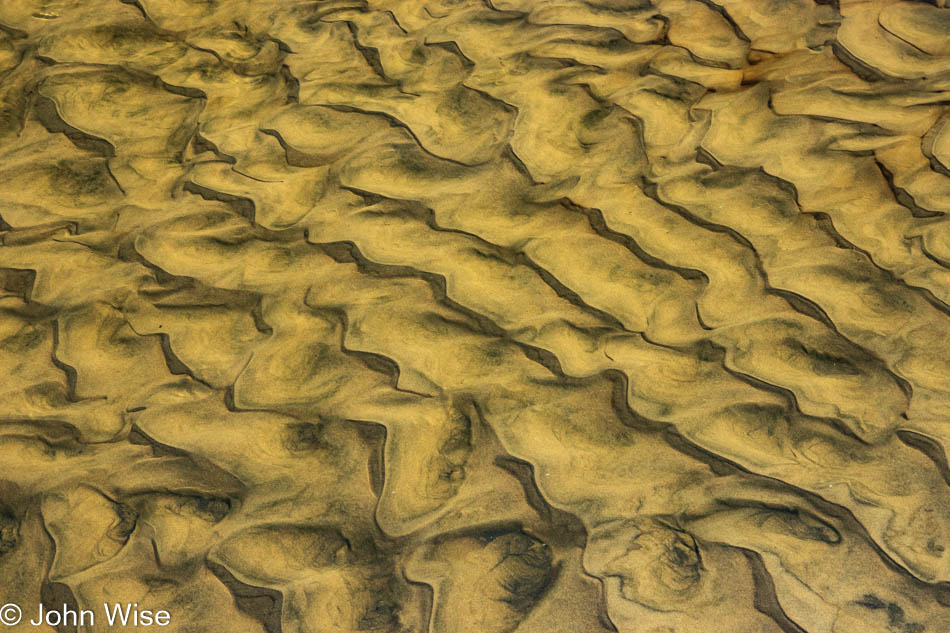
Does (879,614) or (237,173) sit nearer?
(879,614)

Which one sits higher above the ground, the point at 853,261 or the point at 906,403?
the point at 853,261

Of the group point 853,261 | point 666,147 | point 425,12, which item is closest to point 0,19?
point 425,12

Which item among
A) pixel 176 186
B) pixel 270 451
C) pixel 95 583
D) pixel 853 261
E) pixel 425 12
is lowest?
pixel 95 583

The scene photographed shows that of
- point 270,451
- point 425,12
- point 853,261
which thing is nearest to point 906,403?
point 853,261

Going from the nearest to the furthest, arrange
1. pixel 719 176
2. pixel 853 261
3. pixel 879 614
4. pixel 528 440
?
pixel 879 614 < pixel 528 440 < pixel 853 261 < pixel 719 176

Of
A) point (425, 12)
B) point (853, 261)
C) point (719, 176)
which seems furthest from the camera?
point (425, 12)

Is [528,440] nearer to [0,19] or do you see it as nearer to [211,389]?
[211,389]

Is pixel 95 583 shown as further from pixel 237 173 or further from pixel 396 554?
pixel 237 173
